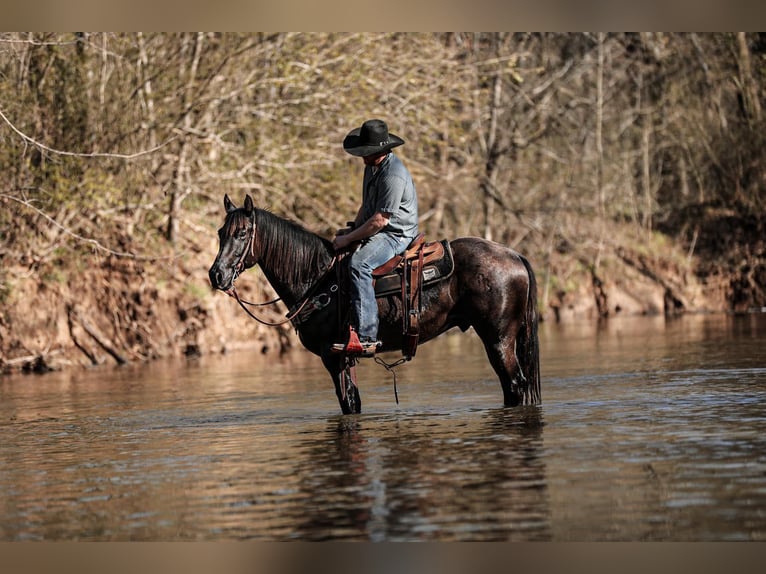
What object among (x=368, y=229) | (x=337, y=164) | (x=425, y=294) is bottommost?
(x=425, y=294)

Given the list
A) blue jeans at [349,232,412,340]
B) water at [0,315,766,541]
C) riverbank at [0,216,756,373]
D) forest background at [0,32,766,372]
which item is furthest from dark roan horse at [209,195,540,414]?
riverbank at [0,216,756,373]

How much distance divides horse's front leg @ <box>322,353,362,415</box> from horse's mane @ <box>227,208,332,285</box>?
78 centimetres

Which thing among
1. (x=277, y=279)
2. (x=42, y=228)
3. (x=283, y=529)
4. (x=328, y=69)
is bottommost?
(x=283, y=529)

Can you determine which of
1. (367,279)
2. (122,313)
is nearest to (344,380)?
(367,279)

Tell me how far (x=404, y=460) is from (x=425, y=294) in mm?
2943

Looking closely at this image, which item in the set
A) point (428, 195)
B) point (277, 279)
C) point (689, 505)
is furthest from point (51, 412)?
point (428, 195)

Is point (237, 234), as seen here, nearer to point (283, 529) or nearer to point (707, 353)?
point (283, 529)

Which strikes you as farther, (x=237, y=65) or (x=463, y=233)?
→ (x=463, y=233)

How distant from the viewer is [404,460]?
9.79 meters

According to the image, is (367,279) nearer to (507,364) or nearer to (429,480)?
(507,364)

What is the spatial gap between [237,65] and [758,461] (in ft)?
61.7

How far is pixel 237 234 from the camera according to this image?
12.1 metres

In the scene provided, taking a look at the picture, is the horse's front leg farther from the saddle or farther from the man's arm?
the man's arm

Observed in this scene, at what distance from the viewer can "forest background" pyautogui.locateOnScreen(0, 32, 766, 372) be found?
23.5 m
